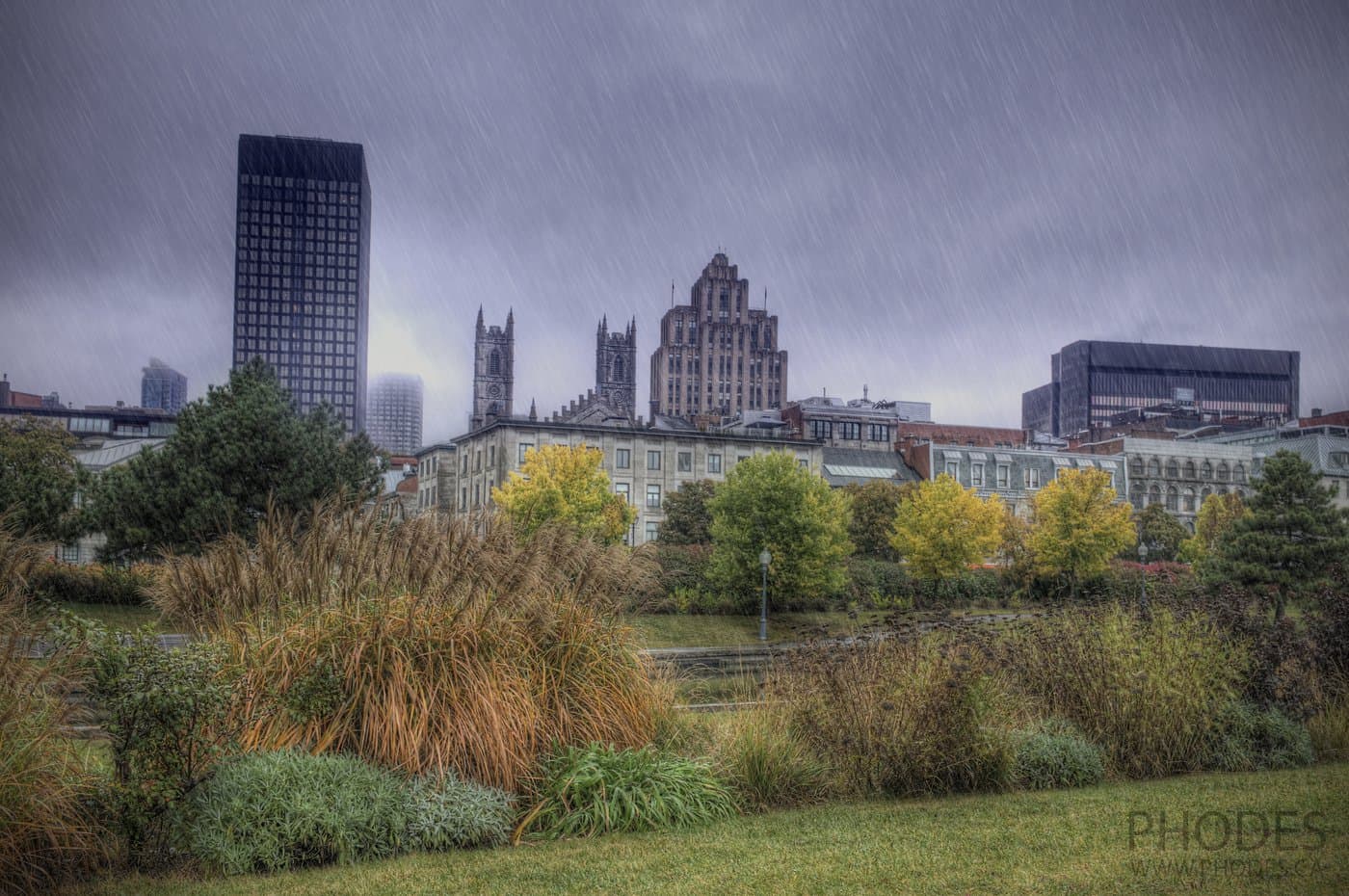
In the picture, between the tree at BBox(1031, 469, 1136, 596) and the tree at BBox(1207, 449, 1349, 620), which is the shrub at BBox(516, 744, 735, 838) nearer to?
the tree at BBox(1207, 449, 1349, 620)

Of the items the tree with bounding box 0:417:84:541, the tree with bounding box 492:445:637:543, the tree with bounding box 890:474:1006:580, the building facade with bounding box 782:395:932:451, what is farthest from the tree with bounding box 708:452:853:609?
the building facade with bounding box 782:395:932:451

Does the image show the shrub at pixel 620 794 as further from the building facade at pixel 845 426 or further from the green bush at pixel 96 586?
the building facade at pixel 845 426

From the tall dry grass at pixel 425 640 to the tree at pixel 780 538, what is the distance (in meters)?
30.9

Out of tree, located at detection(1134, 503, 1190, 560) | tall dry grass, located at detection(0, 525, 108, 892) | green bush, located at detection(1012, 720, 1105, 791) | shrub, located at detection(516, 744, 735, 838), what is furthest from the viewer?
tree, located at detection(1134, 503, 1190, 560)

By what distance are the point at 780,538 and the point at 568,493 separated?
10924mm

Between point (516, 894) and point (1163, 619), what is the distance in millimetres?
8670

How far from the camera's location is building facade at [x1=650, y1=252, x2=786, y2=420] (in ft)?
569

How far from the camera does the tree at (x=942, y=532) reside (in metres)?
46.3

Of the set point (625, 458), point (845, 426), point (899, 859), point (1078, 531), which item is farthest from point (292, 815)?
point (845, 426)

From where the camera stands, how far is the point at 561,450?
→ 2061 inches

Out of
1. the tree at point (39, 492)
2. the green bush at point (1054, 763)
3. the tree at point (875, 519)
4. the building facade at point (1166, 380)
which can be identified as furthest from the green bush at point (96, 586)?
the building facade at point (1166, 380)

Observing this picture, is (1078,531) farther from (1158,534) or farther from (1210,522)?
(1158,534)

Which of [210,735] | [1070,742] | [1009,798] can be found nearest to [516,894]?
[210,735]

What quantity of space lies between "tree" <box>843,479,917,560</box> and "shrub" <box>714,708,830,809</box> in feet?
184
